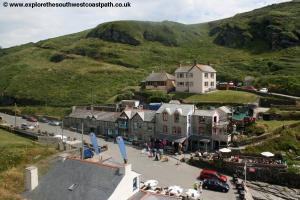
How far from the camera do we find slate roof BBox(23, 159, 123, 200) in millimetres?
22734

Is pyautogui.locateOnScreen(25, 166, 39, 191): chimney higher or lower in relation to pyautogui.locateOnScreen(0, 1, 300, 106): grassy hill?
lower

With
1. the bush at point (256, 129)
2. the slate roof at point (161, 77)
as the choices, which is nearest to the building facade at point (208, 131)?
the bush at point (256, 129)

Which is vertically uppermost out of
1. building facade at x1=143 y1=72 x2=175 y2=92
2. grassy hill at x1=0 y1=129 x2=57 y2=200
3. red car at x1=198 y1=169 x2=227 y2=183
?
building facade at x1=143 y1=72 x2=175 y2=92

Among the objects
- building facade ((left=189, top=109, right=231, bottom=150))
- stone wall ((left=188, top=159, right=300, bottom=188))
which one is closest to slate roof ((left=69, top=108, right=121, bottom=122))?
building facade ((left=189, top=109, right=231, bottom=150))

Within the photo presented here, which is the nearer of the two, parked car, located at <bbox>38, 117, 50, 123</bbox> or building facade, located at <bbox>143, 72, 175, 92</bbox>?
building facade, located at <bbox>143, 72, 175, 92</bbox>

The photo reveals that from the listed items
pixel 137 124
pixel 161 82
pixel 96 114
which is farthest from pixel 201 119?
pixel 161 82

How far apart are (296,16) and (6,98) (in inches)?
4648

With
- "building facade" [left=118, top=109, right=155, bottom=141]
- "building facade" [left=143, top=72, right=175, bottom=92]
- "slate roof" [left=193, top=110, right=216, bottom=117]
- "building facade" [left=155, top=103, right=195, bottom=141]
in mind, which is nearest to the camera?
"slate roof" [left=193, top=110, right=216, bottom=117]

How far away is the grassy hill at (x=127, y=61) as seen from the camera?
348 feet

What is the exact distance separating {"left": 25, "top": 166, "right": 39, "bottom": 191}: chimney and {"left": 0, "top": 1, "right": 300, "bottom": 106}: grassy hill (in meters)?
57.1

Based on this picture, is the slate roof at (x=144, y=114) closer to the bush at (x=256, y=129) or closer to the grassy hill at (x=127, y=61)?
the bush at (x=256, y=129)

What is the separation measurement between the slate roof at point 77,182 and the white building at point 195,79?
177 ft

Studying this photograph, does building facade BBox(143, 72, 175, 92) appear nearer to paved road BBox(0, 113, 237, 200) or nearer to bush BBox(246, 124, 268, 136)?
paved road BBox(0, 113, 237, 200)

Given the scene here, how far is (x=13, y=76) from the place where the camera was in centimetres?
14175
